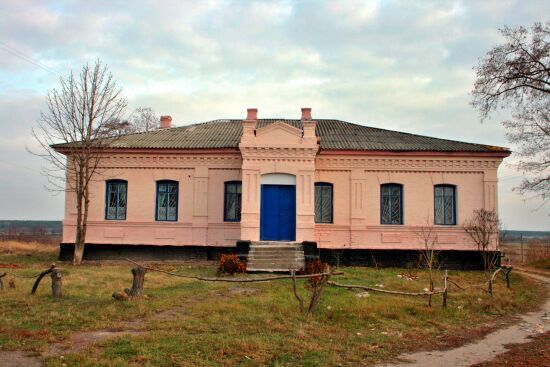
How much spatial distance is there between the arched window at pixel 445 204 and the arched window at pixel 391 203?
1.52m

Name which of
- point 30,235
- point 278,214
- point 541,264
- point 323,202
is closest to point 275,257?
point 278,214

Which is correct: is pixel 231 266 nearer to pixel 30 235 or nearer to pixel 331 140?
pixel 331 140

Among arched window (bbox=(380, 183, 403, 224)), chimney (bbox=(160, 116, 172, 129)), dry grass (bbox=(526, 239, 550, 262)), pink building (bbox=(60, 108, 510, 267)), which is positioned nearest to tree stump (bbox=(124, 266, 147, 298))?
pink building (bbox=(60, 108, 510, 267))

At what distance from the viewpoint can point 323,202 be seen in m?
20.5

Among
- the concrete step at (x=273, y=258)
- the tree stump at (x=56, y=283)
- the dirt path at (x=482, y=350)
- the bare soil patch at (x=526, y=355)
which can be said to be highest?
the concrete step at (x=273, y=258)

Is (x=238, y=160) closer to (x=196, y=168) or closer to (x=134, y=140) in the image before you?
(x=196, y=168)

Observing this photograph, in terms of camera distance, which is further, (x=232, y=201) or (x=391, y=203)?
(x=232, y=201)

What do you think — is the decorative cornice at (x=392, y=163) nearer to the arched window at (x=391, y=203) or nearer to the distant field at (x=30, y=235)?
the arched window at (x=391, y=203)

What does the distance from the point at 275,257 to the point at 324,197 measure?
426cm

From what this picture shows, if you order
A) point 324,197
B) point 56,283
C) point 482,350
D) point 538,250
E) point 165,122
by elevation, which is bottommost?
point 482,350

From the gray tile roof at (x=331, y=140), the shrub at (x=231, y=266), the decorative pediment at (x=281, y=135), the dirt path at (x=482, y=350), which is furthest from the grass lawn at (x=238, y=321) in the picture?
the gray tile roof at (x=331, y=140)

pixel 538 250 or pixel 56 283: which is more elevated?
pixel 538 250

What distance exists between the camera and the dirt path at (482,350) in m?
7.36

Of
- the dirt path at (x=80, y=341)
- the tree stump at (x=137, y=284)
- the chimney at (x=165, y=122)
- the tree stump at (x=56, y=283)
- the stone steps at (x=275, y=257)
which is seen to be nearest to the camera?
the dirt path at (x=80, y=341)
